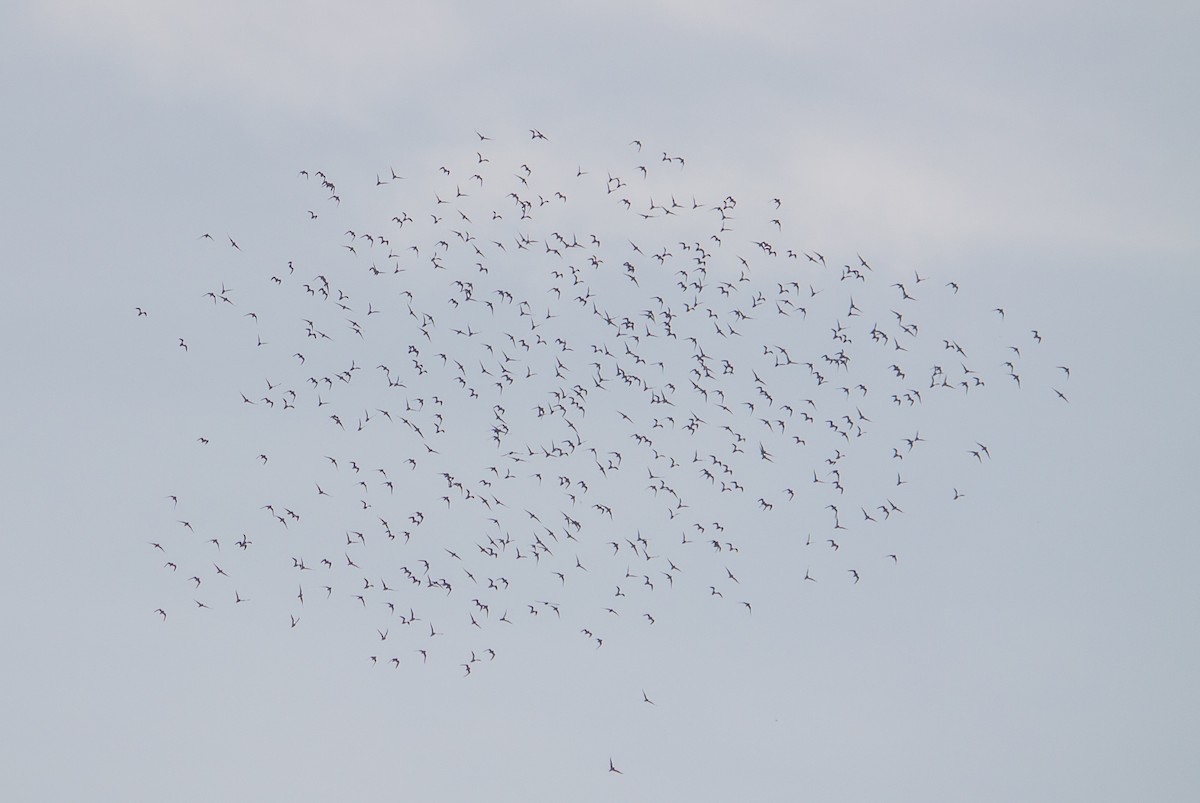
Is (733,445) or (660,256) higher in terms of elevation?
(660,256)

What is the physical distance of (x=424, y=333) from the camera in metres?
57.1

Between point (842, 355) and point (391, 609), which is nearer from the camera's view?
point (391, 609)

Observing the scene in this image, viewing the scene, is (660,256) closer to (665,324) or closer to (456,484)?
(665,324)

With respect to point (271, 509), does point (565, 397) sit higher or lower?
higher

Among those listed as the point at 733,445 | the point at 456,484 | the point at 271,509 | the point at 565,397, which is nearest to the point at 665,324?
the point at 565,397

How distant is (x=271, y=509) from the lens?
59719 millimetres

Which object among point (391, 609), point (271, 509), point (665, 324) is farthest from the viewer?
point (271, 509)

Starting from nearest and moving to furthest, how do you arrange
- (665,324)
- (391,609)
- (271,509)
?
(391,609) < (665,324) < (271,509)

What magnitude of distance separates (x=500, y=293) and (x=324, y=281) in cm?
766

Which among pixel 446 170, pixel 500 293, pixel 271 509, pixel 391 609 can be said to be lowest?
pixel 391 609

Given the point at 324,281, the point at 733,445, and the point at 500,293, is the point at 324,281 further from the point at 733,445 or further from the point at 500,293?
the point at 733,445

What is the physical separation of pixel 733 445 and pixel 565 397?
30.5 ft

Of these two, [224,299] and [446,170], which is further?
[224,299]

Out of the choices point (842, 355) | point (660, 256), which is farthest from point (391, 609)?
point (842, 355)
